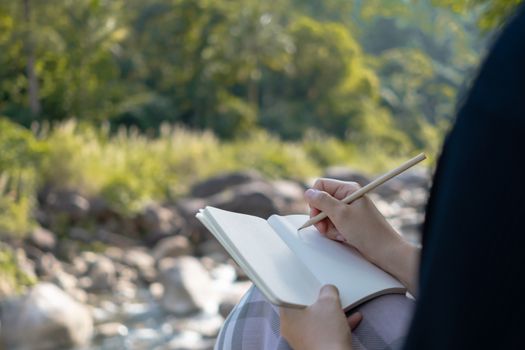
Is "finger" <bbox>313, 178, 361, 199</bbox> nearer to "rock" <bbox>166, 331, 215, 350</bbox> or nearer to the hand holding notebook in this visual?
the hand holding notebook

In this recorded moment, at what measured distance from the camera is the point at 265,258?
103cm

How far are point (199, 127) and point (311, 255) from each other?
69.3 feet

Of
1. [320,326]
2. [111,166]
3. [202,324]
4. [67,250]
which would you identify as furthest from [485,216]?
[111,166]

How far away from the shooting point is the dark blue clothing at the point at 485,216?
16.7 inches

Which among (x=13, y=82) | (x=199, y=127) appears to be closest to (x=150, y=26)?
(x=199, y=127)

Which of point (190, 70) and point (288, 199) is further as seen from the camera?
point (190, 70)

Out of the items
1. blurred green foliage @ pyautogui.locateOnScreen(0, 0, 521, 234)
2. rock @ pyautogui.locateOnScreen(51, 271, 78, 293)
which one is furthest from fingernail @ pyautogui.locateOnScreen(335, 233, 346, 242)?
rock @ pyautogui.locateOnScreen(51, 271, 78, 293)

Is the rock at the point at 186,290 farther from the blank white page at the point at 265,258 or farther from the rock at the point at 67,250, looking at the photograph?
the blank white page at the point at 265,258

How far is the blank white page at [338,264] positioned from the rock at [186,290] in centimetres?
452

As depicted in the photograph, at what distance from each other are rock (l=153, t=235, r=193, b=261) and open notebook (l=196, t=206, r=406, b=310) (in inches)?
262

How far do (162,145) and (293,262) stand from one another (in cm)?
1115

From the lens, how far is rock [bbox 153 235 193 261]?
785 centimetres

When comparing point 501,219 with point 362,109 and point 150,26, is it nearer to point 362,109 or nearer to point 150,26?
point 150,26

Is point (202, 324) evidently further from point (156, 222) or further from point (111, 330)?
point (156, 222)
